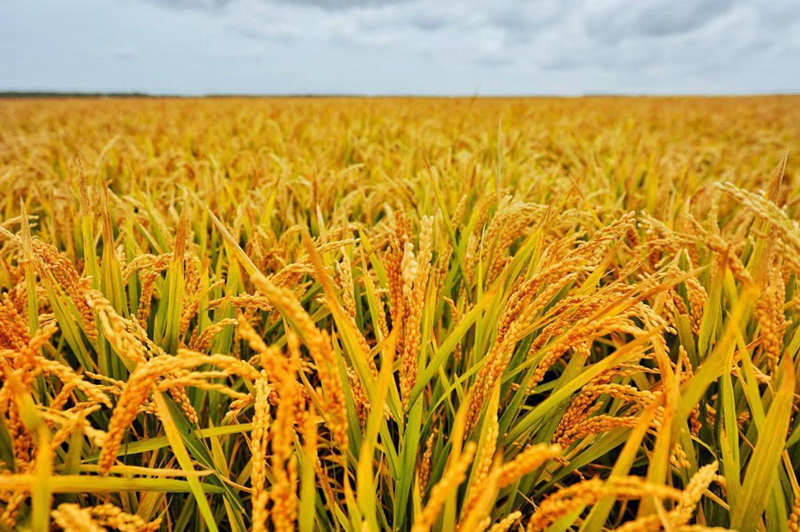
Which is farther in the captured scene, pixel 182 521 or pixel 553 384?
pixel 553 384

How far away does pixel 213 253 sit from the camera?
1.66 metres

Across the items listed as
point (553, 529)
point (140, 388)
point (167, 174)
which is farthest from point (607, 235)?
point (167, 174)

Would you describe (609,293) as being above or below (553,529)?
above

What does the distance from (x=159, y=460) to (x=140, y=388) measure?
51 cm

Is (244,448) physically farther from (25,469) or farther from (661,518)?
(661,518)

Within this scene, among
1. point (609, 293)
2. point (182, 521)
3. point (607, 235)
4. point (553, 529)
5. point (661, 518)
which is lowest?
point (182, 521)

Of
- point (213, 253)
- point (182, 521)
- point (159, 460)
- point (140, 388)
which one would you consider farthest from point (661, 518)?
point (213, 253)

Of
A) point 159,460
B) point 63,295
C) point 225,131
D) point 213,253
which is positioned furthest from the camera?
point 225,131

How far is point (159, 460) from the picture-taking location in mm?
943

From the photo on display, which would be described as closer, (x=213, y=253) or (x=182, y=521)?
(x=182, y=521)

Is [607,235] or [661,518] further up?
[607,235]

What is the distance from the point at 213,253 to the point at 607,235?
4.37ft

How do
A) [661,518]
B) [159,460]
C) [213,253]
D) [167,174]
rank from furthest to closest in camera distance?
[167,174]
[213,253]
[159,460]
[661,518]

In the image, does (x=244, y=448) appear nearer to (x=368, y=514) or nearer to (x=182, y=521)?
(x=182, y=521)
